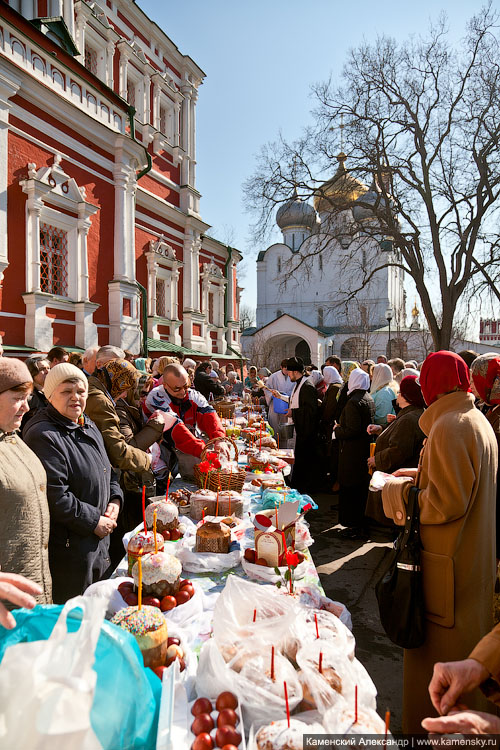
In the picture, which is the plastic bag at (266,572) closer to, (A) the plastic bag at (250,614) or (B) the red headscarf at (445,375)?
(A) the plastic bag at (250,614)

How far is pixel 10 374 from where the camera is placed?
2.00 metres

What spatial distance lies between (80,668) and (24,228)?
956 centimetres

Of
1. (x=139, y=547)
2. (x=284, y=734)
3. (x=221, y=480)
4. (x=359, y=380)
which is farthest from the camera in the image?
(x=359, y=380)

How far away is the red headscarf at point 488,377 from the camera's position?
10.4ft

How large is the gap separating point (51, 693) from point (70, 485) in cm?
160

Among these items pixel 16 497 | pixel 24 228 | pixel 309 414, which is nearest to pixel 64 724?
pixel 16 497

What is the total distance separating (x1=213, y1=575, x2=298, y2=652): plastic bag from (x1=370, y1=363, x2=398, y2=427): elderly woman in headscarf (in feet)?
14.3

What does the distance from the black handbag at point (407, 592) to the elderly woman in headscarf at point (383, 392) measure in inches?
148

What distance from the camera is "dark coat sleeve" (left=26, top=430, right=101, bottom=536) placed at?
2.34 meters

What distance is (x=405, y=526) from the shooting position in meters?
2.19

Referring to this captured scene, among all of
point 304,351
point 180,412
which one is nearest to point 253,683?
point 180,412

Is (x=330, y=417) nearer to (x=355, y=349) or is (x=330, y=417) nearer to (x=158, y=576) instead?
(x=158, y=576)

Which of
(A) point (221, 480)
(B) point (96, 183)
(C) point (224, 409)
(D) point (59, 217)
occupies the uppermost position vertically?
(B) point (96, 183)

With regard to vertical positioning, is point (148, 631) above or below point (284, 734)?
above
